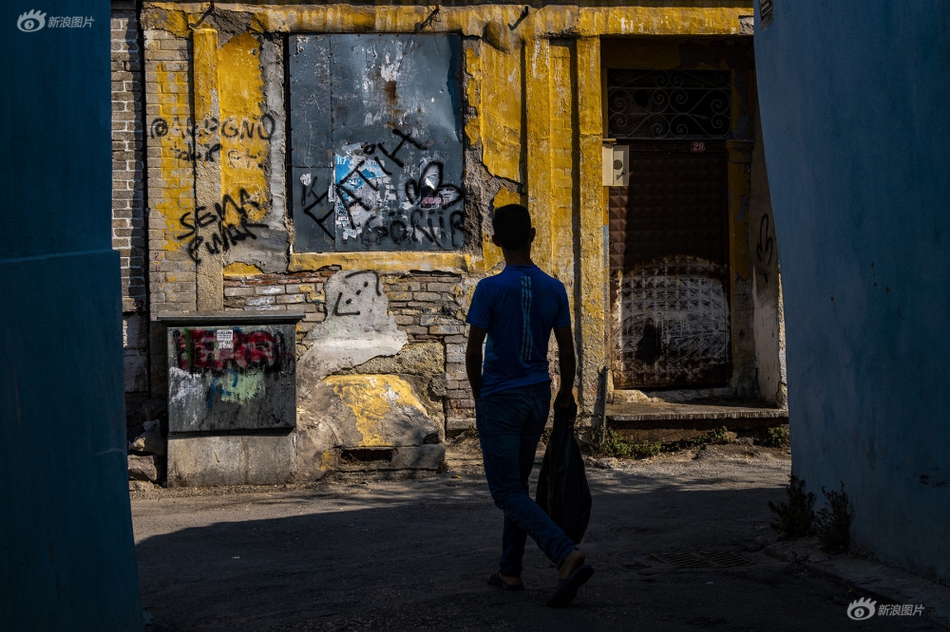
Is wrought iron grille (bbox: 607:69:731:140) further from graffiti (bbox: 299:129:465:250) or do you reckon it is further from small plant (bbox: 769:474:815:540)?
small plant (bbox: 769:474:815:540)

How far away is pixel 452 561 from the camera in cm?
500

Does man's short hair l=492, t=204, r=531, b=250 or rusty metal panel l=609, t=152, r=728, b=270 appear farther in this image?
rusty metal panel l=609, t=152, r=728, b=270

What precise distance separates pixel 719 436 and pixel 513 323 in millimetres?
5145

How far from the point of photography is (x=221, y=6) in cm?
853

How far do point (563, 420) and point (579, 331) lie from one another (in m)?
4.62

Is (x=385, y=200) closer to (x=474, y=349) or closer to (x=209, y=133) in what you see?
(x=209, y=133)

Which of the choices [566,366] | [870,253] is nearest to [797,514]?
[870,253]

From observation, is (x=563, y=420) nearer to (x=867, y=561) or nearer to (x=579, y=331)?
(x=867, y=561)

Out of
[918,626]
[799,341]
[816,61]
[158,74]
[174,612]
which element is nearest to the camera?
[918,626]

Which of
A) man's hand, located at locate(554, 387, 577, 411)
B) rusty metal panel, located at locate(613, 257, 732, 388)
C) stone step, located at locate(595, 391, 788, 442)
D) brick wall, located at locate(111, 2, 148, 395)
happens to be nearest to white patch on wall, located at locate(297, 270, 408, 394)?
brick wall, located at locate(111, 2, 148, 395)

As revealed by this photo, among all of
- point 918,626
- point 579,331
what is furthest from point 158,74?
point 918,626

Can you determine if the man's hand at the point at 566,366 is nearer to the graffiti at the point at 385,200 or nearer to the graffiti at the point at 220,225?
the graffiti at the point at 385,200

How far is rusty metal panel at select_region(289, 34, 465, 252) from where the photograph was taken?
8.66 meters

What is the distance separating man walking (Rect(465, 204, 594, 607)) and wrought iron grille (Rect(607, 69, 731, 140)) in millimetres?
5325
